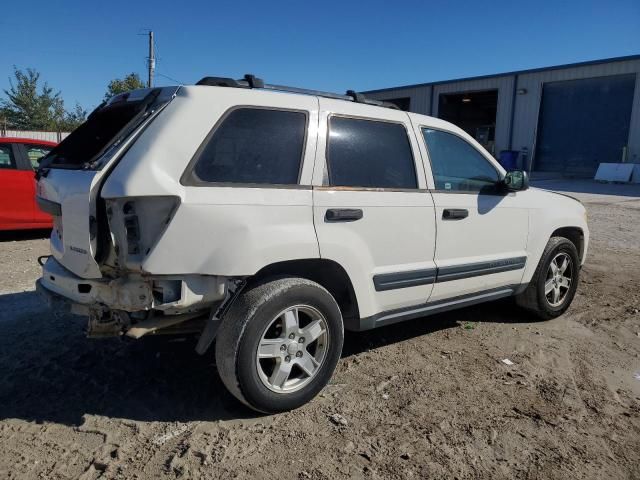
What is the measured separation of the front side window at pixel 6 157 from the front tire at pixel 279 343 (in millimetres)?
6752

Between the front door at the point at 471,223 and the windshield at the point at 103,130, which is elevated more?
the windshield at the point at 103,130

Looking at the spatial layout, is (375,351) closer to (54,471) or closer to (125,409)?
(125,409)

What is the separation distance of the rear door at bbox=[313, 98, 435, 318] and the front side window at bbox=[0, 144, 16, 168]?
660 centimetres

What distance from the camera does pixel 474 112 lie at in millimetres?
35969

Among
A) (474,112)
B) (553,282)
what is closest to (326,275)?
(553,282)

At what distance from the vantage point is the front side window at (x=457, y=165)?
3996 mm

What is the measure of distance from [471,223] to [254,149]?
1.93 meters

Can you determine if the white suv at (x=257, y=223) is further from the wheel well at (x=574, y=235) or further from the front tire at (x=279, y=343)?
the wheel well at (x=574, y=235)

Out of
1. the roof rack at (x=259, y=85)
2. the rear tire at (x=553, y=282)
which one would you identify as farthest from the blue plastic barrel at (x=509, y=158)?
the roof rack at (x=259, y=85)

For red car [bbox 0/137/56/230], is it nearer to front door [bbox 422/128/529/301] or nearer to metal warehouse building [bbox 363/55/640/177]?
front door [bbox 422/128/529/301]

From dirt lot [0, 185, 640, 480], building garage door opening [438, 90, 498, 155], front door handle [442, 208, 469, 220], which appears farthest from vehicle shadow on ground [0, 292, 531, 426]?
building garage door opening [438, 90, 498, 155]

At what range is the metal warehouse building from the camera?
76.1 feet

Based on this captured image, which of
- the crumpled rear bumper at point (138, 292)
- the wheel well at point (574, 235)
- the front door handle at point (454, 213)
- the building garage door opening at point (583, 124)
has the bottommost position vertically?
the crumpled rear bumper at point (138, 292)

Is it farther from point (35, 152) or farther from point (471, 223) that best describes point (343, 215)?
point (35, 152)
